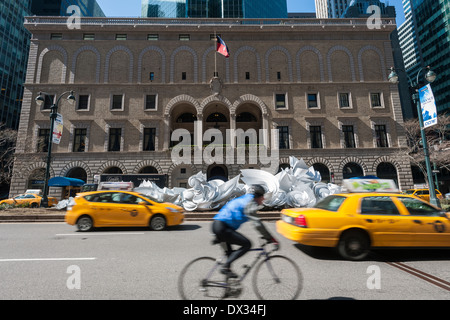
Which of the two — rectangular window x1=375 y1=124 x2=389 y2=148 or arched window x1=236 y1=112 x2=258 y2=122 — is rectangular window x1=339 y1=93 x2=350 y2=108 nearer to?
rectangular window x1=375 y1=124 x2=389 y2=148

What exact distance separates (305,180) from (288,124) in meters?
14.6

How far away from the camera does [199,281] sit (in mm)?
3404

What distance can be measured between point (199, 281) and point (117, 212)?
7.03 meters

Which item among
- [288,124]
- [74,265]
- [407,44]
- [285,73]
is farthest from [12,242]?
[407,44]

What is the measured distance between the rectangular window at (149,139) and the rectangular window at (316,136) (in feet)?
60.5

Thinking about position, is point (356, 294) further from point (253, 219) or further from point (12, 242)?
point (12, 242)

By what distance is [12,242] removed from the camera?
753cm

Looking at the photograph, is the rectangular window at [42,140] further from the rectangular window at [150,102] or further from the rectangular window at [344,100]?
the rectangular window at [344,100]

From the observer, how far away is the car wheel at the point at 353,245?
539cm

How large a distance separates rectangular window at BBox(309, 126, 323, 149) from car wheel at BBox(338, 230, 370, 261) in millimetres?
23009

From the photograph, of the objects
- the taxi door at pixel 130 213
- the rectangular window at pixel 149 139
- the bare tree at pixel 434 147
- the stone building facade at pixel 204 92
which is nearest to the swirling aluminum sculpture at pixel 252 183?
the taxi door at pixel 130 213

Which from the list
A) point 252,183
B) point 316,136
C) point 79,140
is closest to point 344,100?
point 316,136

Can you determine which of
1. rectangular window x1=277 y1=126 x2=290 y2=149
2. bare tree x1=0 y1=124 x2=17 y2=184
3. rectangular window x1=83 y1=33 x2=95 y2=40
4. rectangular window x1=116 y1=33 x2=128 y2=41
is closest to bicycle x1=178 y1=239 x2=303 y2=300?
bare tree x1=0 y1=124 x2=17 y2=184

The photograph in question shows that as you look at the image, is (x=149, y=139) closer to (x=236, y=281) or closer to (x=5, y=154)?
(x=5, y=154)
